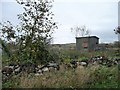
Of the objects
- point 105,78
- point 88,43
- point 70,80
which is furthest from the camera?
point 88,43

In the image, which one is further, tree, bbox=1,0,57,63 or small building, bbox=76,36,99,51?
small building, bbox=76,36,99,51

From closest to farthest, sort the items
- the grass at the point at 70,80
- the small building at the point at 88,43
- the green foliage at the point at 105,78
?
the grass at the point at 70,80 < the green foliage at the point at 105,78 < the small building at the point at 88,43

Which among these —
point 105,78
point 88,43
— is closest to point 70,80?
point 105,78

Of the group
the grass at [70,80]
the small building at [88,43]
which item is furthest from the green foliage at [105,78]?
the small building at [88,43]

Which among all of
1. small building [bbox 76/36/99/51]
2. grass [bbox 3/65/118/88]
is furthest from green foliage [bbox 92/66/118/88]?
small building [bbox 76/36/99/51]

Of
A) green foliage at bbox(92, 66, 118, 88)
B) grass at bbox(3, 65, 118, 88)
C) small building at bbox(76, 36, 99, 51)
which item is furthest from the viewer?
small building at bbox(76, 36, 99, 51)

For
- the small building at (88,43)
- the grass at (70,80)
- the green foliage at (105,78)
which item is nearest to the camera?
the grass at (70,80)

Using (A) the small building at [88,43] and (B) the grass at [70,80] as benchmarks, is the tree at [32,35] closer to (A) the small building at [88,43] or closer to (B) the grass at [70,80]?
(B) the grass at [70,80]

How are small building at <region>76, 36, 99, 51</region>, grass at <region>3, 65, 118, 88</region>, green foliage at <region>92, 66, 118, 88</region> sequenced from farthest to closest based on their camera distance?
small building at <region>76, 36, 99, 51</region>
green foliage at <region>92, 66, 118, 88</region>
grass at <region>3, 65, 118, 88</region>

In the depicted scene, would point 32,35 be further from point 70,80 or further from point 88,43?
point 88,43

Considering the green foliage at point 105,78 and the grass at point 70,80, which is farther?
the green foliage at point 105,78

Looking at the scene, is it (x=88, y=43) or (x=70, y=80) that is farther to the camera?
(x=88, y=43)

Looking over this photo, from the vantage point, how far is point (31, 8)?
10.9 metres

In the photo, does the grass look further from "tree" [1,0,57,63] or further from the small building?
the small building
